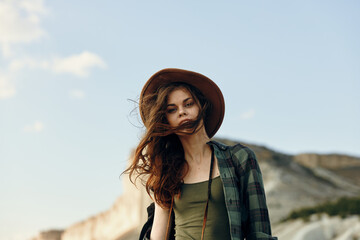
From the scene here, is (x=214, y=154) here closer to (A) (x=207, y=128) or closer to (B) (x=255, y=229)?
(A) (x=207, y=128)

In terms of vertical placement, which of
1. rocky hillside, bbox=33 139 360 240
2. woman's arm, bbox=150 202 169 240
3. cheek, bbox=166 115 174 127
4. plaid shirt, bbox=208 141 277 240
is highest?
cheek, bbox=166 115 174 127

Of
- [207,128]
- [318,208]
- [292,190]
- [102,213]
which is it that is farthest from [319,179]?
[207,128]

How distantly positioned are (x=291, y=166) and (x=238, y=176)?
68.8 feet

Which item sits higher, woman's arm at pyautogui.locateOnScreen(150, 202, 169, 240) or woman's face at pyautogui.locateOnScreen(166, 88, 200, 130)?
woman's face at pyautogui.locateOnScreen(166, 88, 200, 130)

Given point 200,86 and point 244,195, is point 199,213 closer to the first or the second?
point 244,195

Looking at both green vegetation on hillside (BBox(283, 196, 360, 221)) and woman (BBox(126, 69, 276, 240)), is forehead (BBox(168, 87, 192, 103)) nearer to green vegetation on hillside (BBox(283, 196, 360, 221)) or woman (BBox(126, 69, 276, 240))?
woman (BBox(126, 69, 276, 240))

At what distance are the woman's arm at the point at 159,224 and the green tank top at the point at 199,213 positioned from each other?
5.3 inches

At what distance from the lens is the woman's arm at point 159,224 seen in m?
2.54

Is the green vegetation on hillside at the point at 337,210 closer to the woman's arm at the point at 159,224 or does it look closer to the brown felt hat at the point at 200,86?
the brown felt hat at the point at 200,86

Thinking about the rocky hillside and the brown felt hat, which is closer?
the brown felt hat

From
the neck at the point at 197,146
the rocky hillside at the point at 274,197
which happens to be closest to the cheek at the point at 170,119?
the neck at the point at 197,146

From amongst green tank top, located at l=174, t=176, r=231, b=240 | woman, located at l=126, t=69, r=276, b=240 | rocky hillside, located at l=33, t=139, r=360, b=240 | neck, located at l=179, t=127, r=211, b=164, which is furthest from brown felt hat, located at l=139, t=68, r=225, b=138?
rocky hillside, located at l=33, t=139, r=360, b=240

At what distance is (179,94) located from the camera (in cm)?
253

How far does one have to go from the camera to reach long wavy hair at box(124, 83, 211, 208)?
2.46 meters
